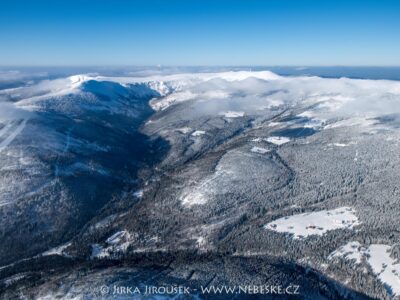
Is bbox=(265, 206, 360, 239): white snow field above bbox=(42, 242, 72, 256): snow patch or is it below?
above

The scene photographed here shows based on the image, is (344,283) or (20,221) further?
(20,221)

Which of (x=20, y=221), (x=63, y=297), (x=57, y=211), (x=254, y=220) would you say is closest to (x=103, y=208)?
(x=57, y=211)

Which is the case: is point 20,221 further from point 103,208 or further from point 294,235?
point 294,235

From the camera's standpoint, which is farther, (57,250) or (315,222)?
(315,222)

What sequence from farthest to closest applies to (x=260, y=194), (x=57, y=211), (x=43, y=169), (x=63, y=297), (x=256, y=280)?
(x=43, y=169) < (x=260, y=194) < (x=57, y=211) < (x=256, y=280) < (x=63, y=297)

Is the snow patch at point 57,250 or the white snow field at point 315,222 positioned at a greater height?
the white snow field at point 315,222

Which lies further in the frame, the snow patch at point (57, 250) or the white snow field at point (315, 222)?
the white snow field at point (315, 222)

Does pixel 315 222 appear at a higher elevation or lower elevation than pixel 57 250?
higher

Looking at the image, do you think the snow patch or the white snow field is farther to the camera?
the white snow field
